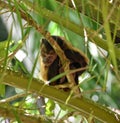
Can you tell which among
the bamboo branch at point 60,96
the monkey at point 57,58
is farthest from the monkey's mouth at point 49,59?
the bamboo branch at point 60,96

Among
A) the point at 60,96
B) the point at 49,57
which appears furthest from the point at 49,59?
the point at 60,96

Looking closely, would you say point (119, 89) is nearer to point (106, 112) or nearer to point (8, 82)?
point (106, 112)

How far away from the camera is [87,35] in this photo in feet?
1.31

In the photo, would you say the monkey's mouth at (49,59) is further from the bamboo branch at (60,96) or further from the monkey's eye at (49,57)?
the bamboo branch at (60,96)

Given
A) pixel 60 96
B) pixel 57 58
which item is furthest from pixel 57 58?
pixel 60 96

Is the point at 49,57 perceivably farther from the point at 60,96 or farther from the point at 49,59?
the point at 60,96

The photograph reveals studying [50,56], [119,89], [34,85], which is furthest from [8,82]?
[119,89]

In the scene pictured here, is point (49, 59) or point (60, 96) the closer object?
point (60, 96)

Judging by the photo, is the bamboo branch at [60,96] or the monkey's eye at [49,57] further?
the monkey's eye at [49,57]

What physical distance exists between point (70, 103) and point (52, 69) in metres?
0.12

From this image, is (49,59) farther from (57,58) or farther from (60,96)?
(60,96)

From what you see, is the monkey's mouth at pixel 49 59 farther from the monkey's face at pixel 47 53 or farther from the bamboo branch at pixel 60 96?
the bamboo branch at pixel 60 96

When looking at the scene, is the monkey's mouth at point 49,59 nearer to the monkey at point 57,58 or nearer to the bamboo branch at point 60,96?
the monkey at point 57,58

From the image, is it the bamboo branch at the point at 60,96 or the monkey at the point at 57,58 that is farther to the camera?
the monkey at the point at 57,58
